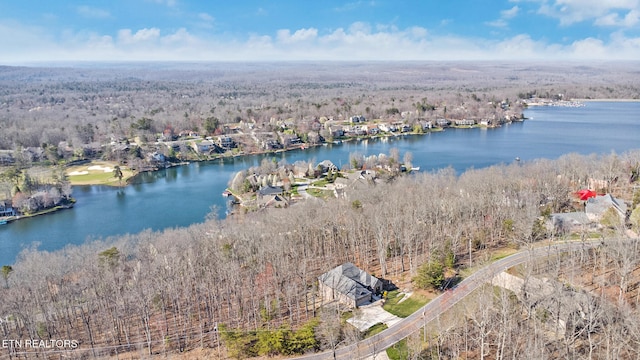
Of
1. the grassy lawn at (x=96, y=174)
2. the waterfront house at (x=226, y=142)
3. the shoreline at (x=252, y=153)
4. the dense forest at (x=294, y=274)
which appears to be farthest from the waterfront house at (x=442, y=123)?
the grassy lawn at (x=96, y=174)

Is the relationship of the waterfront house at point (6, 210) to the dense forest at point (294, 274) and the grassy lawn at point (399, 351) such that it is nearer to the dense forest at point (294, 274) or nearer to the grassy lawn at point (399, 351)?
the dense forest at point (294, 274)

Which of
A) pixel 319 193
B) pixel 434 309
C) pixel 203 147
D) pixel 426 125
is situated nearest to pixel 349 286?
pixel 434 309

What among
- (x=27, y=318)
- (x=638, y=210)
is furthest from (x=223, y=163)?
(x=638, y=210)

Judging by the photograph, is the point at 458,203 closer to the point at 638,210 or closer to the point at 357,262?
the point at 357,262

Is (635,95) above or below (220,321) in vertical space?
above

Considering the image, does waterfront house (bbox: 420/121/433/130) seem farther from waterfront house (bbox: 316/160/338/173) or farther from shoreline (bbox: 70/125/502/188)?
waterfront house (bbox: 316/160/338/173)

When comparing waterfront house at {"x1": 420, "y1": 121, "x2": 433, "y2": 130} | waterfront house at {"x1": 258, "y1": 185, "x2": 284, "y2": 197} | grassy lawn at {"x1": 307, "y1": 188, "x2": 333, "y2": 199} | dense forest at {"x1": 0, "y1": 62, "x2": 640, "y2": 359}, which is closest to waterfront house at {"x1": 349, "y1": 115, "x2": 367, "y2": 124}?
waterfront house at {"x1": 420, "y1": 121, "x2": 433, "y2": 130}
